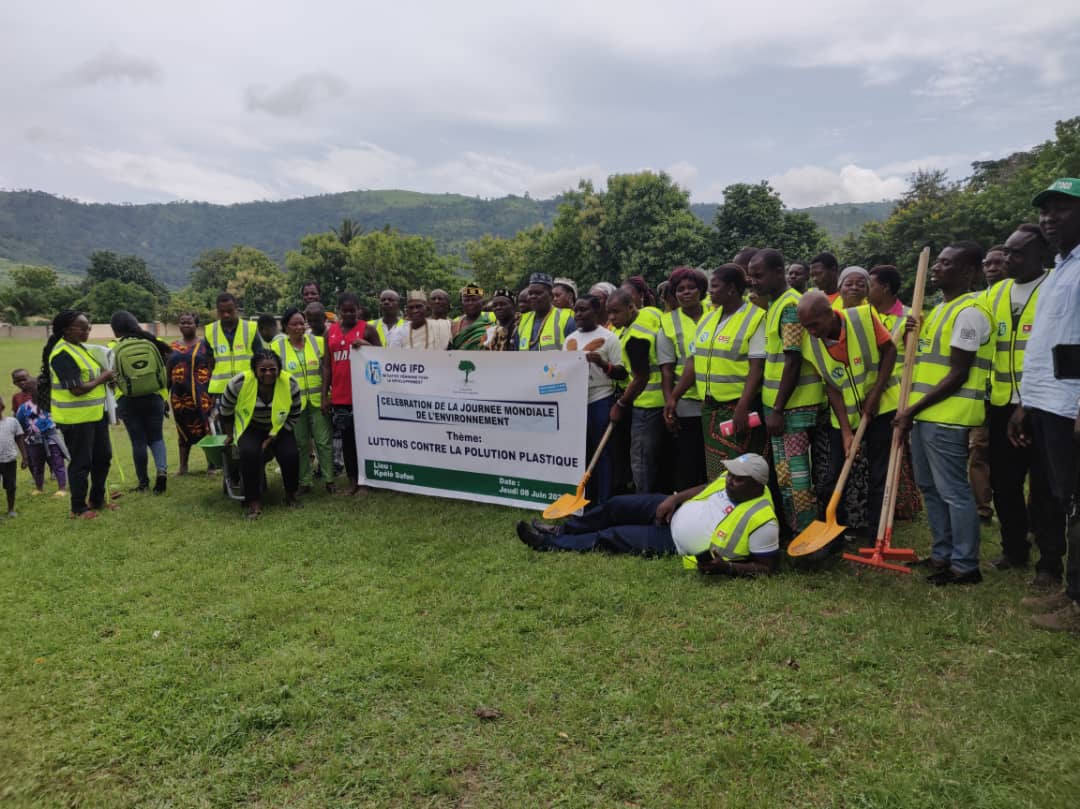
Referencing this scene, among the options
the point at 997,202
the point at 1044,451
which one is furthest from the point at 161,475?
the point at 997,202

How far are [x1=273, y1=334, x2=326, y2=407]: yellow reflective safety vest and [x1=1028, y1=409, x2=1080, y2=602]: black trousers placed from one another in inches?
259

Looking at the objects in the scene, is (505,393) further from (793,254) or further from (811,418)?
(793,254)

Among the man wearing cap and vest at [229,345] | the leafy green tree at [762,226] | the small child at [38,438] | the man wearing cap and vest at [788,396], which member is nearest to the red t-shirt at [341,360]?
the man wearing cap and vest at [229,345]

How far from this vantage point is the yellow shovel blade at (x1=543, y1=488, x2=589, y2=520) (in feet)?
18.3

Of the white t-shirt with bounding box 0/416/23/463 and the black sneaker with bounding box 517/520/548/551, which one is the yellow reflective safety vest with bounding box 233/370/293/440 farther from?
the black sneaker with bounding box 517/520/548/551

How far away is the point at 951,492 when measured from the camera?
13.5ft

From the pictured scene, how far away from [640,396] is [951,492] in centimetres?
241

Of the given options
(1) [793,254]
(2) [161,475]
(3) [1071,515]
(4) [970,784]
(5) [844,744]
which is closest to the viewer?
(4) [970,784]

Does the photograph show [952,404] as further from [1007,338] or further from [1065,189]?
[1065,189]

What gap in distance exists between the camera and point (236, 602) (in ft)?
14.5

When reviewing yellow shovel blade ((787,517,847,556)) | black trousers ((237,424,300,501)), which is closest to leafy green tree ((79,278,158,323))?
black trousers ((237,424,300,501))

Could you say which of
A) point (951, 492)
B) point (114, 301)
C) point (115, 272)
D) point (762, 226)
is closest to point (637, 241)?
point (762, 226)

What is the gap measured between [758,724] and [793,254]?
147ft

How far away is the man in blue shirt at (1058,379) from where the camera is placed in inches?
130
